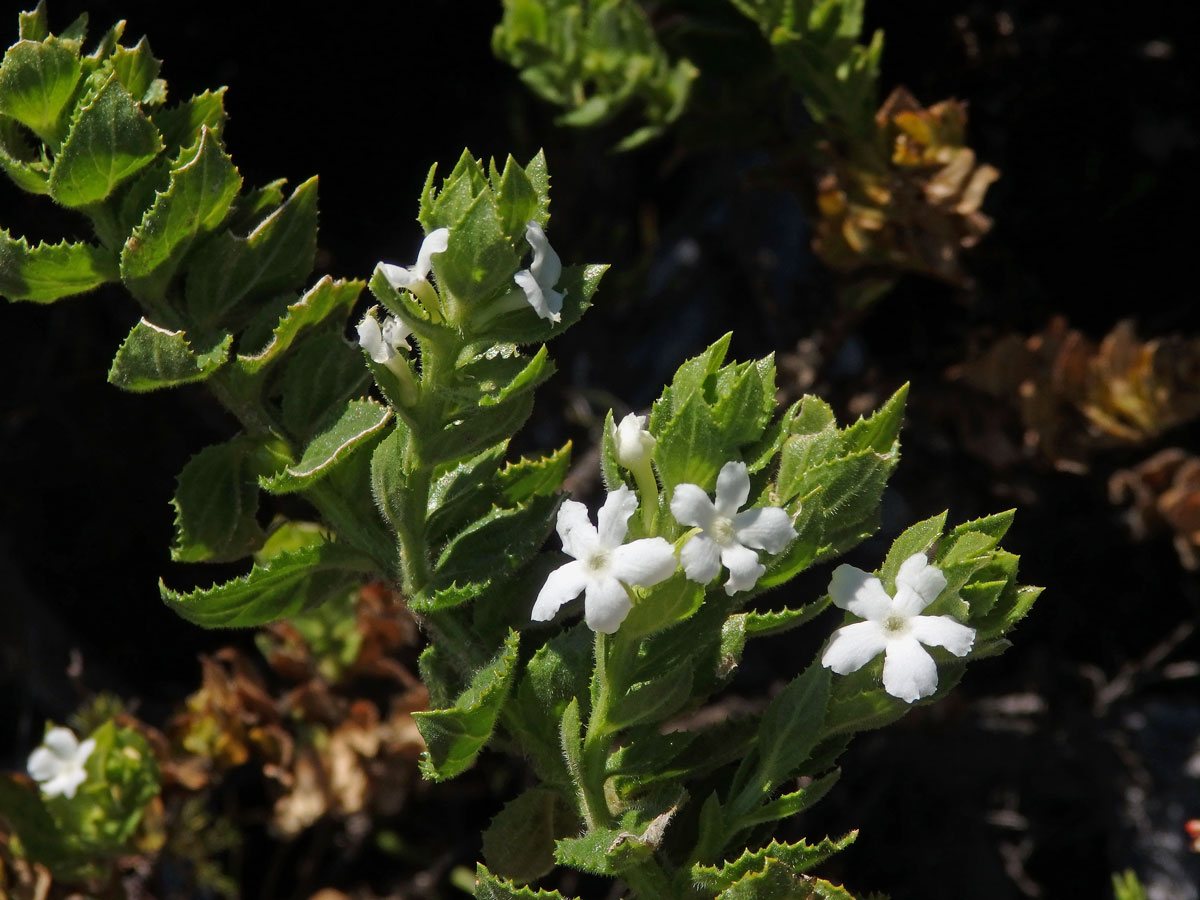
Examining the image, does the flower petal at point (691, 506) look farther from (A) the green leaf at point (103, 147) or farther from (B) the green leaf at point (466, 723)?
(A) the green leaf at point (103, 147)

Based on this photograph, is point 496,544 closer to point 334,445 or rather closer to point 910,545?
point 334,445

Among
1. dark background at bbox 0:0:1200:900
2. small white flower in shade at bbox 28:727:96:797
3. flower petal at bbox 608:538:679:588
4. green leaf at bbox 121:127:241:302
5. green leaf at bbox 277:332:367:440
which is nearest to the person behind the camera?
flower petal at bbox 608:538:679:588

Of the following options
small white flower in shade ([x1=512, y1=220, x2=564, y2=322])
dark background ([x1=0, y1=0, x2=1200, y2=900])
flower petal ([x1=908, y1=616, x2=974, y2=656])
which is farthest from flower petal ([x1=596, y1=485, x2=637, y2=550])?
dark background ([x1=0, y1=0, x2=1200, y2=900])

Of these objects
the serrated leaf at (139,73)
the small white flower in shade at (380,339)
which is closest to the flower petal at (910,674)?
the small white flower in shade at (380,339)

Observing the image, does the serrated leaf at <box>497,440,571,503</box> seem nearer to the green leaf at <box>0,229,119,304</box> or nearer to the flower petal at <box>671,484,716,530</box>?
the flower petal at <box>671,484,716,530</box>

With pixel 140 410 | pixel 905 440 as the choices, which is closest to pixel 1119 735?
pixel 905 440
